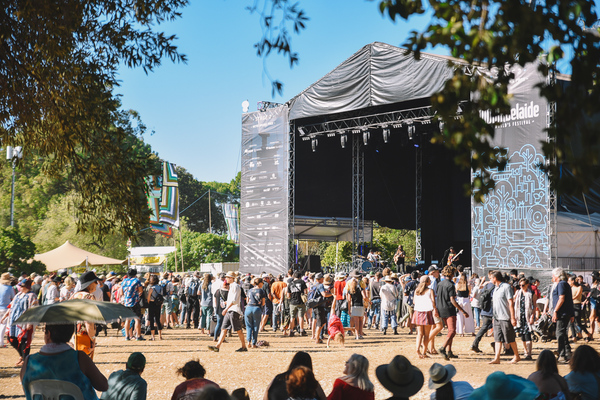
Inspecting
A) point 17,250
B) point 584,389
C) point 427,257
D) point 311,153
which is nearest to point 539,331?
point 584,389

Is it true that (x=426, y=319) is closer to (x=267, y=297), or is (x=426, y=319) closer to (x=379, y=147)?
(x=267, y=297)

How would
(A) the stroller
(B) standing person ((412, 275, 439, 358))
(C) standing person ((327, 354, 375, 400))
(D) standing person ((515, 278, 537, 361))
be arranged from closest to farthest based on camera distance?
(C) standing person ((327, 354, 375, 400)), (D) standing person ((515, 278, 537, 361)), (B) standing person ((412, 275, 439, 358)), (A) the stroller

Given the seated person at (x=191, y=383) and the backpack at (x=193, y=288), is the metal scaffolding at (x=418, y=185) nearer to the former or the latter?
the backpack at (x=193, y=288)

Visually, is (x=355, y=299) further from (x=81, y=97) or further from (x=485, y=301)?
(x=81, y=97)

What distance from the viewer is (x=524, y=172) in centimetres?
1919

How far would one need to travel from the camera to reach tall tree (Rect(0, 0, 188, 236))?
259 inches

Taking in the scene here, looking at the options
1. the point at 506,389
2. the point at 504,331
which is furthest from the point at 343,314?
the point at 506,389

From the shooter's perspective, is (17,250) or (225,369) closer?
(225,369)

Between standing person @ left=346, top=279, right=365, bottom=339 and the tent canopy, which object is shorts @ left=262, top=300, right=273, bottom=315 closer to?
standing person @ left=346, top=279, right=365, bottom=339

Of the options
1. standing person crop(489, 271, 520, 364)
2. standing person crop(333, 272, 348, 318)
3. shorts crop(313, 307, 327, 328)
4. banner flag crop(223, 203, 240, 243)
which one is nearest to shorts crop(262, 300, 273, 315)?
standing person crop(333, 272, 348, 318)

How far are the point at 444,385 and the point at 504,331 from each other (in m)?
6.27

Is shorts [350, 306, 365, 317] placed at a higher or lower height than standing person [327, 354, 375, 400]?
lower

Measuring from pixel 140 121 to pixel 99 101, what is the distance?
1814 inches

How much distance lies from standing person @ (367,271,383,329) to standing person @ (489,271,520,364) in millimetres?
6894
